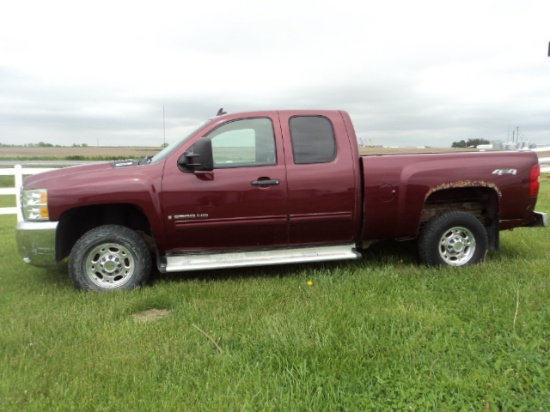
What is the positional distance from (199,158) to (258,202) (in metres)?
0.74

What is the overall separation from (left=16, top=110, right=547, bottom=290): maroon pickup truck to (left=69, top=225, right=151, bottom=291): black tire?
1 cm

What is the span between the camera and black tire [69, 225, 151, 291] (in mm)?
4320

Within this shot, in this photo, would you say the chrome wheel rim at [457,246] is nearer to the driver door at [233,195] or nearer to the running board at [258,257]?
the running board at [258,257]

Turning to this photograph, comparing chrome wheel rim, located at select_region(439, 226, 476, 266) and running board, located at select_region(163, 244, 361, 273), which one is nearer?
running board, located at select_region(163, 244, 361, 273)

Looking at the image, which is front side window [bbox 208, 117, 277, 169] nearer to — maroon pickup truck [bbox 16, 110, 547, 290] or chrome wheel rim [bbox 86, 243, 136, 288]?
maroon pickup truck [bbox 16, 110, 547, 290]

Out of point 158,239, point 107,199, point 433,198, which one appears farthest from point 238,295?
point 433,198

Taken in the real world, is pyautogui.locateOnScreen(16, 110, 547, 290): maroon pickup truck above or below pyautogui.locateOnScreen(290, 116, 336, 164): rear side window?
below

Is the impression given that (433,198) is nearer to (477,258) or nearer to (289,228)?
(477,258)

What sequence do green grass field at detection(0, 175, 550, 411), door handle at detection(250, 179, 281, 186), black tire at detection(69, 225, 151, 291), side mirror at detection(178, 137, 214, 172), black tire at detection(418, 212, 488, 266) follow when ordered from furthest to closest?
black tire at detection(418, 212, 488, 266), door handle at detection(250, 179, 281, 186), black tire at detection(69, 225, 151, 291), side mirror at detection(178, 137, 214, 172), green grass field at detection(0, 175, 550, 411)

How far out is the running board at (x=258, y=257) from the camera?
445 centimetres

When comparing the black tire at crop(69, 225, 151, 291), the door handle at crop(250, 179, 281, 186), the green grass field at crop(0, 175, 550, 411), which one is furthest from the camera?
the door handle at crop(250, 179, 281, 186)

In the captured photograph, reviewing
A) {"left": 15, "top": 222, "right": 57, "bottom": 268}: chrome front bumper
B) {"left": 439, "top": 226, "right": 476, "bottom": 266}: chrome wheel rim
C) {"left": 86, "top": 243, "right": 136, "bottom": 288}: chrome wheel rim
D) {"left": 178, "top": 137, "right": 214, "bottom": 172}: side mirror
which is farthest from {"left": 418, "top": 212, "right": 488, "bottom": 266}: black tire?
{"left": 15, "top": 222, "right": 57, "bottom": 268}: chrome front bumper

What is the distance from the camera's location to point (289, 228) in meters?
4.59

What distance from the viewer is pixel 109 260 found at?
4.40m
